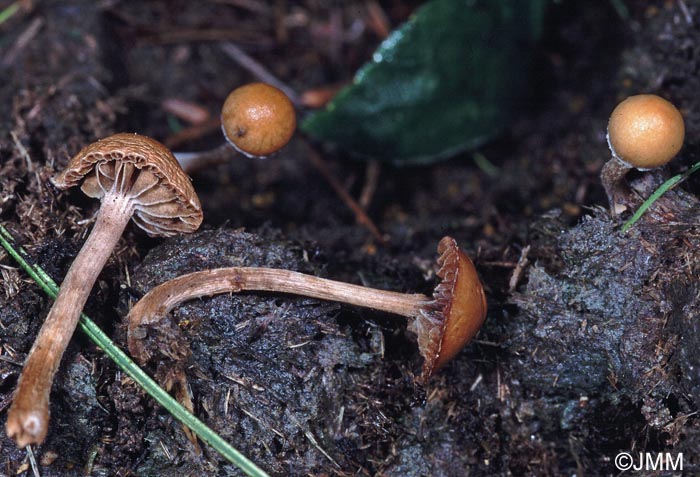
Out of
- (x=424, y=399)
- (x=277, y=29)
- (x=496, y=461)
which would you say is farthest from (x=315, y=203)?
(x=496, y=461)

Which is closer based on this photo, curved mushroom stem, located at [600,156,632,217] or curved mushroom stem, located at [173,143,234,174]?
curved mushroom stem, located at [600,156,632,217]

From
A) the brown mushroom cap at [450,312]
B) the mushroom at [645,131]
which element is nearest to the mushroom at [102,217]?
the brown mushroom cap at [450,312]

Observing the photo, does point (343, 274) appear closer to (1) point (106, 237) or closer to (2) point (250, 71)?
(1) point (106, 237)

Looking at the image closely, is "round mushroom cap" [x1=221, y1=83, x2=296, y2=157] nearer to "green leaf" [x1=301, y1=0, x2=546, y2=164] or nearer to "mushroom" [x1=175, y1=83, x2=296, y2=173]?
"mushroom" [x1=175, y1=83, x2=296, y2=173]

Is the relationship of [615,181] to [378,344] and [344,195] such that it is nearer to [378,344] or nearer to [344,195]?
[378,344]

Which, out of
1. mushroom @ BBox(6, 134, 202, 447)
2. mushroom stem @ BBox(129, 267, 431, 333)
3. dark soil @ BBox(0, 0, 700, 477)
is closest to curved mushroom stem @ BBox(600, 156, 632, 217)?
dark soil @ BBox(0, 0, 700, 477)
